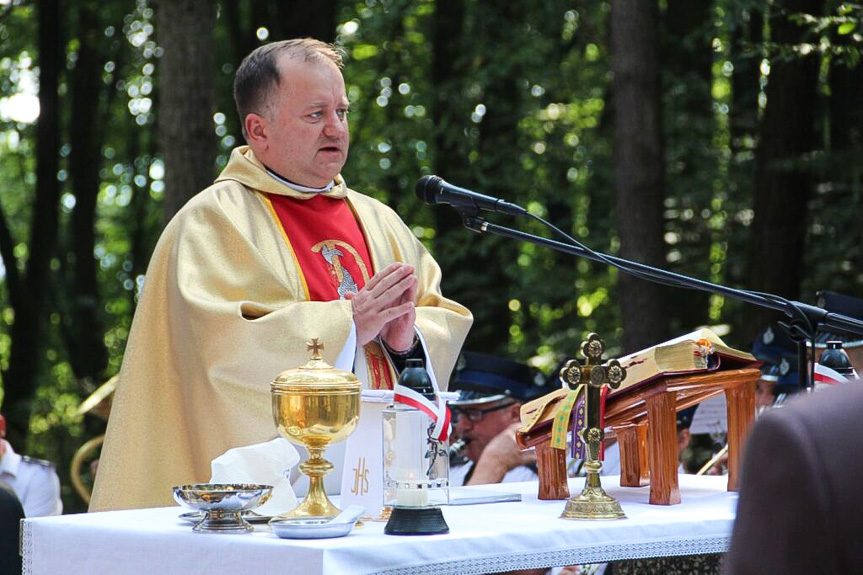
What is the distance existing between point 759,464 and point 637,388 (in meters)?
2.30

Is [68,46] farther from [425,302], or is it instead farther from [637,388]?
[637,388]

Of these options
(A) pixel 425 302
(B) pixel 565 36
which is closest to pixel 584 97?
(B) pixel 565 36

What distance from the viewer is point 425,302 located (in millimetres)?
4672

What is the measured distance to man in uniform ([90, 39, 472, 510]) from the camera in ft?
13.0

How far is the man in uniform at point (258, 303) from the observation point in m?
3.97

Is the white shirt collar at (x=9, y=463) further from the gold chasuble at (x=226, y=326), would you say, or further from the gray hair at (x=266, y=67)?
the gray hair at (x=266, y=67)

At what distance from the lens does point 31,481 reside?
7270 millimetres

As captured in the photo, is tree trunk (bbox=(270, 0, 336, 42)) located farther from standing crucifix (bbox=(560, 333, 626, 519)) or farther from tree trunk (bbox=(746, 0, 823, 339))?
standing crucifix (bbox=(560, 333, 626, 519))


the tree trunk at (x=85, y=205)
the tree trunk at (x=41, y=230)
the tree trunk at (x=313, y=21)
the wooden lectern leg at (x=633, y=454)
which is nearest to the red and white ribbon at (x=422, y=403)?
the wooden lectern leg at (x=633, y=454)

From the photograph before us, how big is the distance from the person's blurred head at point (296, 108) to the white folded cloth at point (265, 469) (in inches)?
52.8

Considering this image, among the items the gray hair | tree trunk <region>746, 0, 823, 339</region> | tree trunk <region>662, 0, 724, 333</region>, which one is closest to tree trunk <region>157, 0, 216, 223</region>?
the gray hair

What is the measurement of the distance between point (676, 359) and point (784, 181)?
23.3ft

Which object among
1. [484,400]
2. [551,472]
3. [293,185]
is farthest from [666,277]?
[484,400]

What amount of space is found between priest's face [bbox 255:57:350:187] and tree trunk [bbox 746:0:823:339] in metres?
6.32
